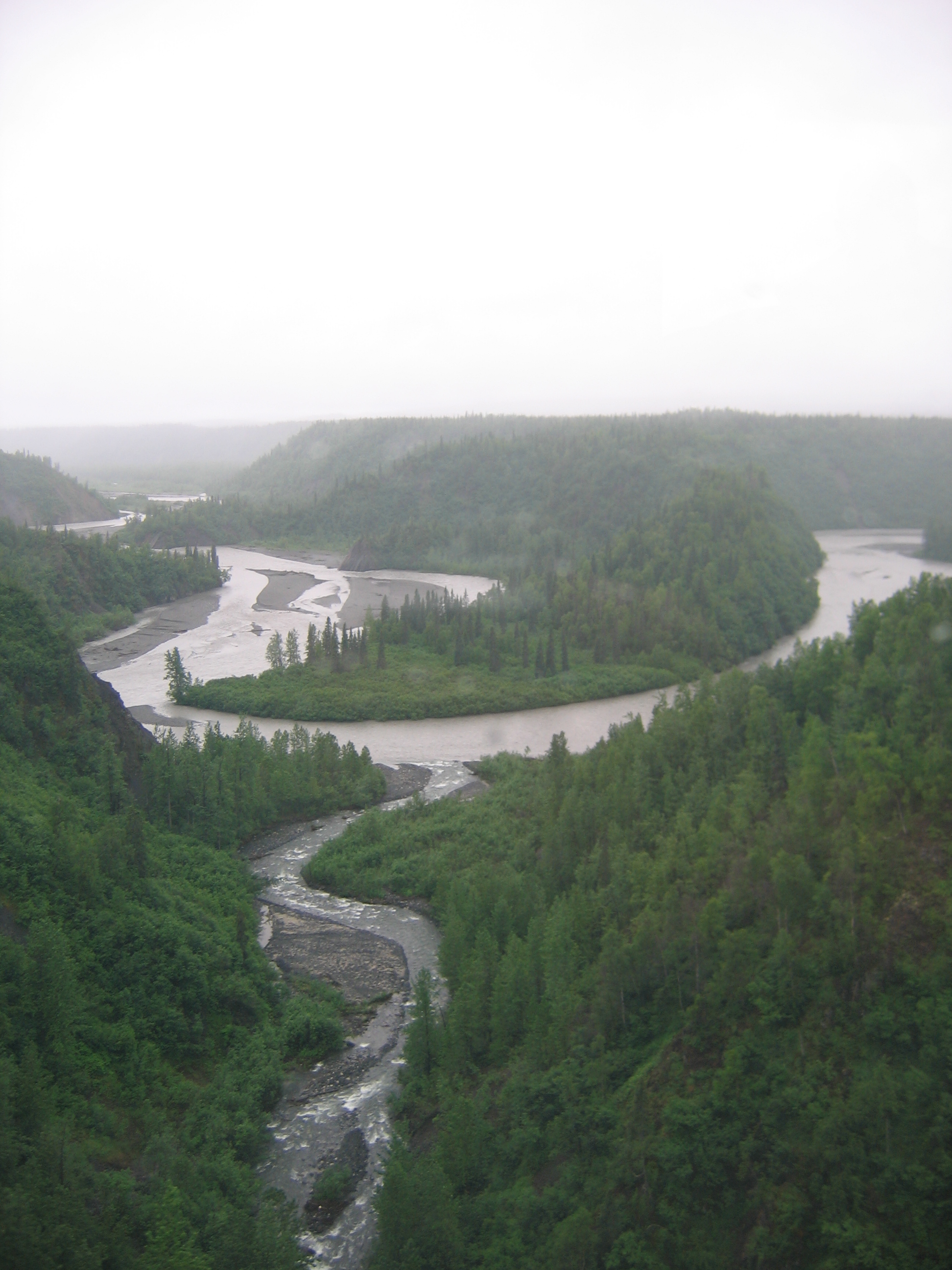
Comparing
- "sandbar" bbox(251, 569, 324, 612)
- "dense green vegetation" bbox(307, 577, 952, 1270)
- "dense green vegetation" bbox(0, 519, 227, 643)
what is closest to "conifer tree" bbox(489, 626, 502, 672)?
"dense green vegetation" bbox(0, 519, 227, 643)

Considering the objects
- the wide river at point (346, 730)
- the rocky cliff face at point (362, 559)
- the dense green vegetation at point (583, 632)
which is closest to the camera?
the wide river at point (346, 730)

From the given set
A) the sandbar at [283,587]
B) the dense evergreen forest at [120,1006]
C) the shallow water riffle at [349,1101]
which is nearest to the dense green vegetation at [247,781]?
the dense evergreen forest at [120,1006]

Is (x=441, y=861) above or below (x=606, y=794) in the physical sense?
below

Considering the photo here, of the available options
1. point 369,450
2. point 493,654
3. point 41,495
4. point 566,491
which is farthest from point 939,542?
point 369,450

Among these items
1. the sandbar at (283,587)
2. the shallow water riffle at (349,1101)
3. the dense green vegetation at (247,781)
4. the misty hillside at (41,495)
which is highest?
the misty hillside at (41,495)

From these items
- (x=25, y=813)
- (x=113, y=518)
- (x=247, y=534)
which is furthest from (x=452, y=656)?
(x=113, y=518)

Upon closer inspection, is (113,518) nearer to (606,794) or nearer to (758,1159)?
(606,794)

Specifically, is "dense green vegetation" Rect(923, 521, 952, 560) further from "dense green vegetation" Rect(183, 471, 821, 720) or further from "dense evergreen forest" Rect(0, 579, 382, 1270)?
"dense evergreen forest" Rect(0, 579, 382, 1270)

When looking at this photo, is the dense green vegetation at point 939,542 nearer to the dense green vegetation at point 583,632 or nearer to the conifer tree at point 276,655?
the dense green vegetation at point 583,632
